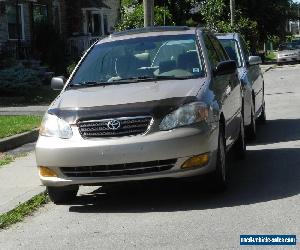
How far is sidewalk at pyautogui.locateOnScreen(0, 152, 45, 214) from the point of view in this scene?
7.72 meters

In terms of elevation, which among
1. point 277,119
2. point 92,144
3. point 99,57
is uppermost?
point 99,57

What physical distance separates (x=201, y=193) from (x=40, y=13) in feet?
87.2

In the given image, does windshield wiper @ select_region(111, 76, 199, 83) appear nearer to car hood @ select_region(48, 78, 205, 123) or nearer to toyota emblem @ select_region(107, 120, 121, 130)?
car hood @ select_region(48, 78, 205, 123)

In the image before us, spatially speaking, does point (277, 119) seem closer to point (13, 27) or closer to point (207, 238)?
point (207, 238)

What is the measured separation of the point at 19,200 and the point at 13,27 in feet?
75.8

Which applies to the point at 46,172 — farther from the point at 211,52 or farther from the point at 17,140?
the point at 17,140

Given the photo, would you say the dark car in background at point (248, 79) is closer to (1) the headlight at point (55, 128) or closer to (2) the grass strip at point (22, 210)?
(2) the grass strip at point (22, 210)

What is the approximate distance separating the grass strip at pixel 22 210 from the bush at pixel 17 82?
1346cm

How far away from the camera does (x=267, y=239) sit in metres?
5.60

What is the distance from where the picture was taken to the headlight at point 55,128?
6906mm

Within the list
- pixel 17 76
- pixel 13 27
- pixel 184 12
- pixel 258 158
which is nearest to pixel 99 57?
pixel 258 158

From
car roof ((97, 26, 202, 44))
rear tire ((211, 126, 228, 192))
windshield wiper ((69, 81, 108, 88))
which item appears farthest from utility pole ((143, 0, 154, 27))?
rear tire ((211, 126, 228, 192))

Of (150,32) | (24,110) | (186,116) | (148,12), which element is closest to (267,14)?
(24,110)

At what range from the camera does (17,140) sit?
39.9 feet
